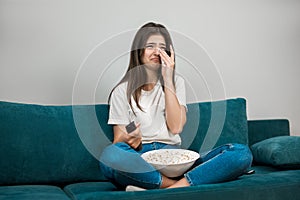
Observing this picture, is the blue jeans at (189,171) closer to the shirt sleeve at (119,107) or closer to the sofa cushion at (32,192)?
the sofa cushion at (32,192)

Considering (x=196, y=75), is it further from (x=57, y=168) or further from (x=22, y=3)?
(x=22, y=3)

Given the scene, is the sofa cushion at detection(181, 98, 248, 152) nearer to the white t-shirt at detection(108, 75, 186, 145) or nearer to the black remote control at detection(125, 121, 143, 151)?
the white t-shirt at detection(108, 75, 186, 145)

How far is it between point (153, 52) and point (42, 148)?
0.61 m

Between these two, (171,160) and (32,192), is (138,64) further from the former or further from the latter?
(32,192)

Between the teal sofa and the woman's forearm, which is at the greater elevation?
the woman's forearm

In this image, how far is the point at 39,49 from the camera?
8.19ft

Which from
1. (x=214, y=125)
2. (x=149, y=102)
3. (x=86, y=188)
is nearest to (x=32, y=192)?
(x=86, y=188)

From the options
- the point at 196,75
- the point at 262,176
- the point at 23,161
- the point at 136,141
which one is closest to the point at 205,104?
the point at 196,75

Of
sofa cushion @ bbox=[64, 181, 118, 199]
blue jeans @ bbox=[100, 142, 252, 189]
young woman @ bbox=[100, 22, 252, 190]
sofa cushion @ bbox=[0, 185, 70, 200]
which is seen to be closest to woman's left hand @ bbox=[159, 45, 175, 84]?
young woman @ bbox=[100, 22, 252, 190]

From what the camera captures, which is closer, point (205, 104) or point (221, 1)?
point (205, 104)

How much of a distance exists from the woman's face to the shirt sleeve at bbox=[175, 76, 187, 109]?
0.67 ft

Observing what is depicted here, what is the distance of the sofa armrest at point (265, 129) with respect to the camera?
260cm

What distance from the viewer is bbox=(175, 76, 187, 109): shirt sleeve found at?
211 centimetres

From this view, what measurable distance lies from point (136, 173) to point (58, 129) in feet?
1.87
